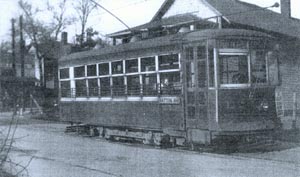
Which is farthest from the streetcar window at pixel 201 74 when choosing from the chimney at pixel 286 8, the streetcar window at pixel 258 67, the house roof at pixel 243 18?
the chimney at pixel 286 8

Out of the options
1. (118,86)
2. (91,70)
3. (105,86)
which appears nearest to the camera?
(118,86)

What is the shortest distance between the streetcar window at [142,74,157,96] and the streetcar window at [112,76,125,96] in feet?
3.76

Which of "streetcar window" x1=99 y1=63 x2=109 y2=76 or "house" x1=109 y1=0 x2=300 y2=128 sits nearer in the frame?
"streetcar window" x1=99 y1=63 x2=109 y2=76

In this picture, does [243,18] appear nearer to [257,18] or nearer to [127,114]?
[257,18]

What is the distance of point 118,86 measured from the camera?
48.5 feet

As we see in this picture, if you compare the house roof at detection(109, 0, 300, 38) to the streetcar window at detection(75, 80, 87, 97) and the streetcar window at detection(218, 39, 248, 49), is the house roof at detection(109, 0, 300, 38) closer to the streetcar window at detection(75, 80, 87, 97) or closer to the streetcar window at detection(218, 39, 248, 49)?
the streetcar window at detection(75, 80, 87, 97)

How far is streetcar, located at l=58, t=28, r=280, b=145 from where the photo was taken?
37.7ft

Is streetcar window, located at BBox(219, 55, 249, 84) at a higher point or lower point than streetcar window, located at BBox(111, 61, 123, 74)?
lower

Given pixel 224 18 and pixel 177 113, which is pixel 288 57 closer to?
pixel 224 18

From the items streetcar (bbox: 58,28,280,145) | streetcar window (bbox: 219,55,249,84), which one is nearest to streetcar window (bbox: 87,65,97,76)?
streetcar (bbox: 58,28,280,145)

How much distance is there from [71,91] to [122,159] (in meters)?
7.21

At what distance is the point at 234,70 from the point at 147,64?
8.92 feet

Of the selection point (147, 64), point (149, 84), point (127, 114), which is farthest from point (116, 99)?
point (147, 64)

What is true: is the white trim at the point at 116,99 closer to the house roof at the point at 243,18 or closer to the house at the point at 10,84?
the house roof at the point at 243,18
